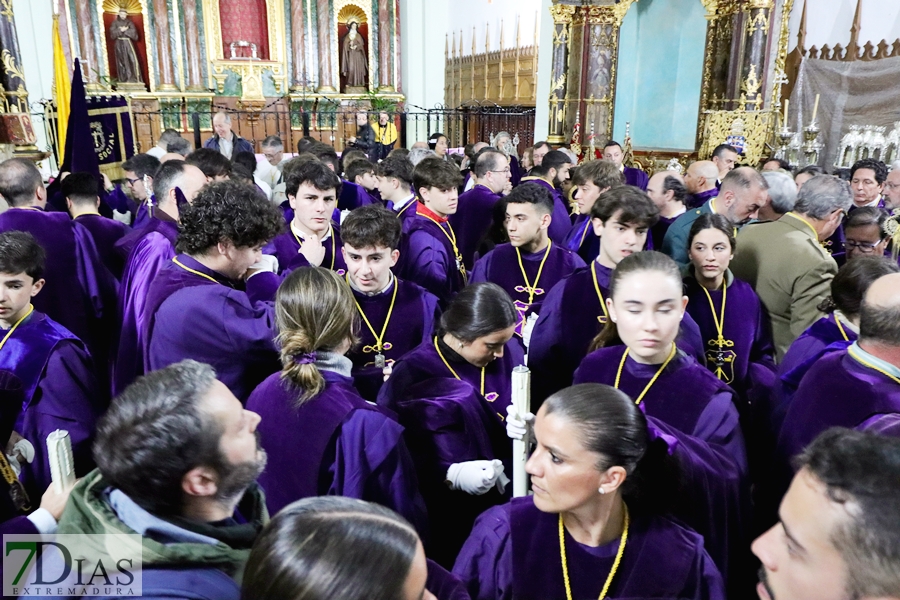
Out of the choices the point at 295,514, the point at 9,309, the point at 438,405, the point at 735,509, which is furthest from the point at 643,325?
the point at 9,309

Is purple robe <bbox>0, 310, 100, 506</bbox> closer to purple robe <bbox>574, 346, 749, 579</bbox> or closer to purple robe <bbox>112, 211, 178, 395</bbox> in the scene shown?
purple robe <bbox>112, 211, 178, 395</bbox>

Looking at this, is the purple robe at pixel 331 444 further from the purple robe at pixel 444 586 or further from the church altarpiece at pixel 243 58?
the church altarpiece at pixel 243 58

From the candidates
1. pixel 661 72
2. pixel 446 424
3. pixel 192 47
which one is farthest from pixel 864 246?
pixel 192 47

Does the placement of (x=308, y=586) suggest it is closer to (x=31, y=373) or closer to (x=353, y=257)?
(x=31, y=373)

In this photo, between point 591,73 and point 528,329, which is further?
point 591,73

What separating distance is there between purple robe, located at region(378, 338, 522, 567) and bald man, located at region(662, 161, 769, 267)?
1998mm

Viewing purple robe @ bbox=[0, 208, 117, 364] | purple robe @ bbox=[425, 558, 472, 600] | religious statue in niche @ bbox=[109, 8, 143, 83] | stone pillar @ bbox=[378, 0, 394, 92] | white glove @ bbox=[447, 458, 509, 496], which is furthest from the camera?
stone pillar @ bbox=[378, 0, 394, 92]

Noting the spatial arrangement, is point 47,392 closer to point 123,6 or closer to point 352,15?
point 123,6

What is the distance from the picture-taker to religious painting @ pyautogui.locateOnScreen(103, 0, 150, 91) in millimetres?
16578

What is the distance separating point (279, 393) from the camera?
2211 mm

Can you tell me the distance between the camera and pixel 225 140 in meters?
9.41

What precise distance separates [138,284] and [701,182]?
4785mm

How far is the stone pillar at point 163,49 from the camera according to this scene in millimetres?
16859

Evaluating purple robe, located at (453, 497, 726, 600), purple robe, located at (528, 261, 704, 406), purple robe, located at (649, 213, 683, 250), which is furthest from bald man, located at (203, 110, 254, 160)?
purple robe, located at (453, 497, 726, 600)
